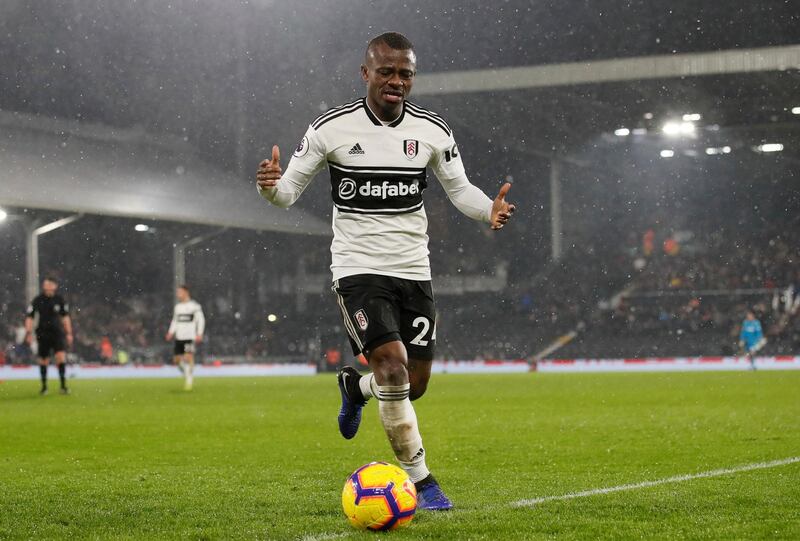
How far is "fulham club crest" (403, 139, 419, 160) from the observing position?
212 inches

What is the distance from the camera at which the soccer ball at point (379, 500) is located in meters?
4.56

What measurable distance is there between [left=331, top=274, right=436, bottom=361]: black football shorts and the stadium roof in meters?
23.8

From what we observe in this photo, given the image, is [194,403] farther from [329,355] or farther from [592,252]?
[592,252]

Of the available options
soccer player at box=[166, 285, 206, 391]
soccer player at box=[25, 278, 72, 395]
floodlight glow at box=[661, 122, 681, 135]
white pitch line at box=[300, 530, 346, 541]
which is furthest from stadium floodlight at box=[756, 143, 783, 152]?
white pitch line at box=[300, 530, 346, 541]

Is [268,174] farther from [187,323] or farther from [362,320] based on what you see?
[187,323]

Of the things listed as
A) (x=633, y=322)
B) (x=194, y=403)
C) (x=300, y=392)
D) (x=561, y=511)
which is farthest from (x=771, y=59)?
(x=561, y=511)

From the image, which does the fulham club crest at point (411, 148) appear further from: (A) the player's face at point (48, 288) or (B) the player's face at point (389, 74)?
(A) the player's face at point (48, 288)

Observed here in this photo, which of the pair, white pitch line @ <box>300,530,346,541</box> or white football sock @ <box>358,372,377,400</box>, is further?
white football sock @ <box>358,372,377,400</box>

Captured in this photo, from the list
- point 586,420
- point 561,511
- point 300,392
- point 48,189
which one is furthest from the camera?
point 48,189

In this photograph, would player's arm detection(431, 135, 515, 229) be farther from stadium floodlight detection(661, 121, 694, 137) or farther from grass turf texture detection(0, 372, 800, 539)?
stadium floodlight detection(661, 121, 694, 137)

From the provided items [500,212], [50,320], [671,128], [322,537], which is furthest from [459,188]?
[671,128]

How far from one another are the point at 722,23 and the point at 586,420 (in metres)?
18.6

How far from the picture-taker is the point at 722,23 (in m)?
27.4

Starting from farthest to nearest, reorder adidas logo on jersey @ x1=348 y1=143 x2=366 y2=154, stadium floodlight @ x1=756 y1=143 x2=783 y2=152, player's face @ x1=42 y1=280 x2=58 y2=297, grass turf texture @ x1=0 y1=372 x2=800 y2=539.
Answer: stadium floodlight @ x1=756 y1=143 x2=783 y2=152 < player's face @ x1=42 y1=280 x2=58 y2=297 < adidas logo on jersey @ x1=348 y1=143 x2=366 y2=154 < grass turf texture @ x1=0 y1=372 x2=800 y2=539
